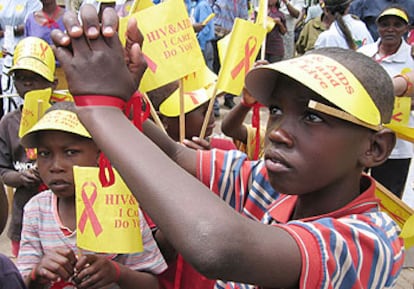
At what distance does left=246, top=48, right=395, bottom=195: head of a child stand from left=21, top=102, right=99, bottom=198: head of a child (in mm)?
1090

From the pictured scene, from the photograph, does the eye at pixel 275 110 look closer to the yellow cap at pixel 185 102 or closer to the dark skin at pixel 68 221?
the dark skin at pixel 68 221

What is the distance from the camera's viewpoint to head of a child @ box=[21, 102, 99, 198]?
2178 millimetres

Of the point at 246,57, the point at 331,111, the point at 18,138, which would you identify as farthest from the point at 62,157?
the point at 331,111

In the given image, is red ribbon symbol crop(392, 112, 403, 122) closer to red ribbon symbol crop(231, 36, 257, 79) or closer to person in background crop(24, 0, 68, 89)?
red ribbon symbol crop(231, 36, 257, 79)

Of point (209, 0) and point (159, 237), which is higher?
point (209, 0)

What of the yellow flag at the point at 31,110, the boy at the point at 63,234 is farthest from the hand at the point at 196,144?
the yellow flag at the point at 31,110

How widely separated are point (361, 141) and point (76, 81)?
759mm

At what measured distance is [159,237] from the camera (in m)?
2.29

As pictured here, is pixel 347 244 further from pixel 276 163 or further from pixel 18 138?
pixel 18 138

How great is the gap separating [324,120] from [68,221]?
4.18ft

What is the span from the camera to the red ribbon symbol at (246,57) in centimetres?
214

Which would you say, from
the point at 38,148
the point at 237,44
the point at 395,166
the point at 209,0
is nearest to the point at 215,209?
the point at 237,44

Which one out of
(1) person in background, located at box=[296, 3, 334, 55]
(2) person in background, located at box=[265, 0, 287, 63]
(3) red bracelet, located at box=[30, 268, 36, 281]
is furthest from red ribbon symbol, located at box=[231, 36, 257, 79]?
(2) person in background, located at box=[265, 0, 287, 63]

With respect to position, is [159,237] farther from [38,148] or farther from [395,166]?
[395,166]
